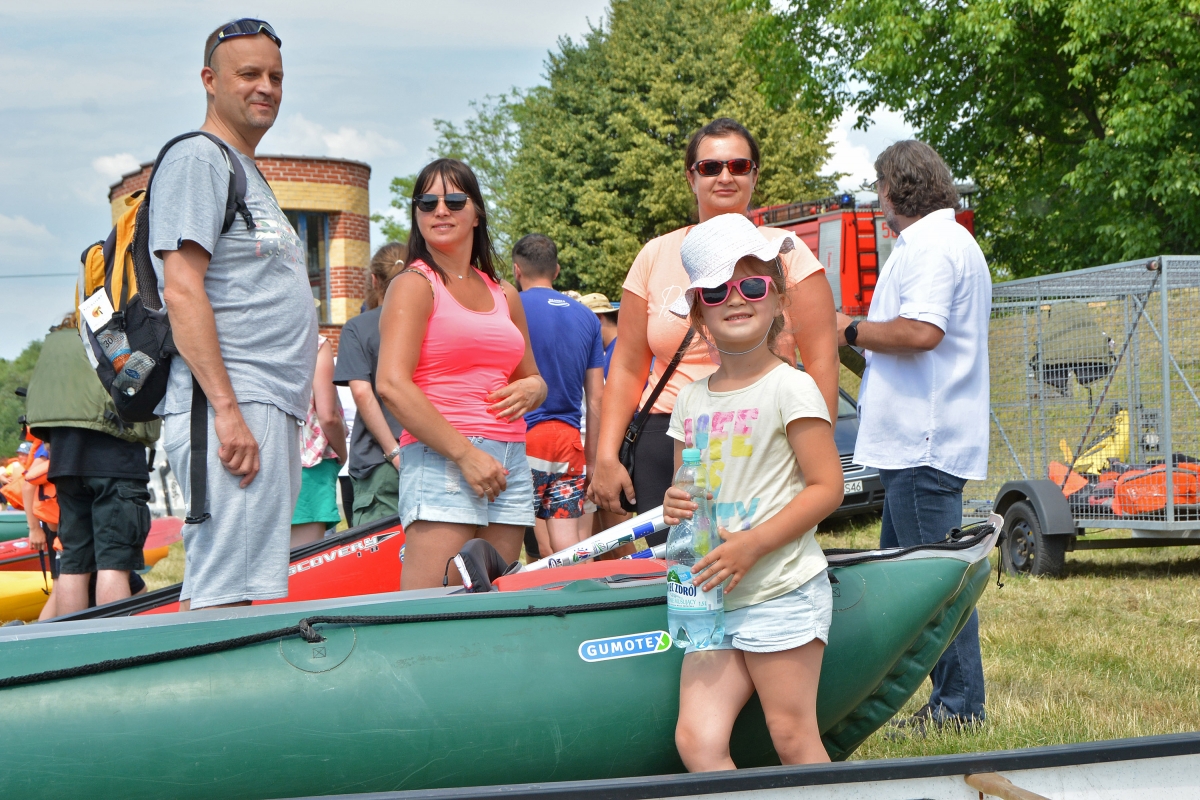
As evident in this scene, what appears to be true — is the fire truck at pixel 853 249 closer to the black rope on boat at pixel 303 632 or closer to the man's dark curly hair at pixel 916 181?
the man's dark curly hair at pixel 916 181

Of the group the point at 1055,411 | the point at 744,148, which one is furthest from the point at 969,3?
the point at 744,148

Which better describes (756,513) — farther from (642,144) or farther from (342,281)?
(642,144)

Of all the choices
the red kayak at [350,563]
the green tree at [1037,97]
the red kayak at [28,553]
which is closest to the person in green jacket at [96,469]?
the red kayak at [350,563]

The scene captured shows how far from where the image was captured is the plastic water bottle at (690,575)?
2.34m

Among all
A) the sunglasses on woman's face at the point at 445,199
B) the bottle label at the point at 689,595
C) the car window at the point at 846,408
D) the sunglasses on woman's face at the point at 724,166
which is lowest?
the bottle label at the point at 689,595

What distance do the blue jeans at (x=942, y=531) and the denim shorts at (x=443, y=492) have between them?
4.09ft

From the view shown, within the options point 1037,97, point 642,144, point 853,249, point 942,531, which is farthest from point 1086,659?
point 642,144

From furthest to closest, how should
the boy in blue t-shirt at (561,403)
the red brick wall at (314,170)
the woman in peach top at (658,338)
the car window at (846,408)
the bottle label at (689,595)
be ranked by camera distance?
1. the red brick wall at (314,170)
2. the car window at (846,408)
3. the boy in blue t-shirt at (561,403)
4. the woman in peach top at (658,338)
5. the bottle label at (689,595)

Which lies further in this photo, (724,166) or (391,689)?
(724,166)

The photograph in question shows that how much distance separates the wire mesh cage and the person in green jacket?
5.29 metres

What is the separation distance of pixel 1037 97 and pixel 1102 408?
1363 centimetres

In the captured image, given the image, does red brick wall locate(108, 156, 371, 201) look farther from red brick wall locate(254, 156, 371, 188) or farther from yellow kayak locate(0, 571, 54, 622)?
yellow kayak locate(0, 571, 54, 622)

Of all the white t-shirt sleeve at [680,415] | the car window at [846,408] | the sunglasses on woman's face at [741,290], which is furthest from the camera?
the car window at [846,408]

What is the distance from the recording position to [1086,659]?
4539 mm
